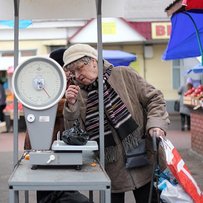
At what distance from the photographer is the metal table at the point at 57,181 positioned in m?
2.71

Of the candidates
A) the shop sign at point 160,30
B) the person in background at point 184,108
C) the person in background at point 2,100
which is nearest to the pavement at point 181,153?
the person in background at point 184,108

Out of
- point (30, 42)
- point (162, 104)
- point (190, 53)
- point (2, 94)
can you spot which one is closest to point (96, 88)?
point (162, 104)

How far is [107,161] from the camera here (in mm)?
3529

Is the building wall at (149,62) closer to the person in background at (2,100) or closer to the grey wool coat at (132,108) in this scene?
the person in background at (2,100)

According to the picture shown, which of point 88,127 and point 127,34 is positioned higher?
point 127,34

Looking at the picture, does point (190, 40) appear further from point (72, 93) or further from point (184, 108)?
point (184, 108)

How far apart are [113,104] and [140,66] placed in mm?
18646

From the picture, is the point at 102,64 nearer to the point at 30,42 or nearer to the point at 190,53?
the point at 190,53

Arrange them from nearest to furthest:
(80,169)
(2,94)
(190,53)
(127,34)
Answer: (80,169), (190,53), (2,94), (127,34)

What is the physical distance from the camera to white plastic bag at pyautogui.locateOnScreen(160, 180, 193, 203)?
3061 millimetres

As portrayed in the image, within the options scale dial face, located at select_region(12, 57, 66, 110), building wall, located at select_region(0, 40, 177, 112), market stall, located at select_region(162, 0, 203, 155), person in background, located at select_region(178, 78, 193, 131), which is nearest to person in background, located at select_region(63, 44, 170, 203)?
scale dial face, located at select_region(12, 57, 66, 110)

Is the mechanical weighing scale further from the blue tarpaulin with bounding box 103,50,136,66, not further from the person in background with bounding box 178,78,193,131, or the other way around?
the person in background with bounding box 178,78,193,131

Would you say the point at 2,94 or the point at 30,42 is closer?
the point at 2,94

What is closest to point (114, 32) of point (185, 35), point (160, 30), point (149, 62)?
point (160, 30)
